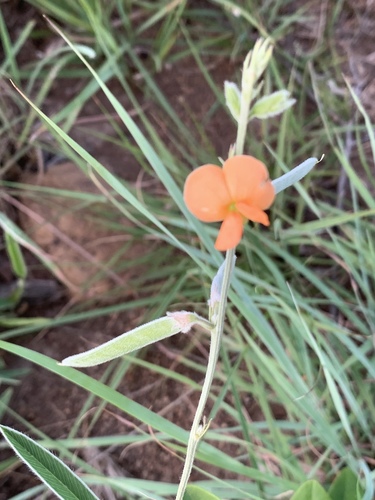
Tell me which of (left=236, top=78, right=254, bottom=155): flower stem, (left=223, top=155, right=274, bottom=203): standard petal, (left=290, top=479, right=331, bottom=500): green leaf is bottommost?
(left=290, top=479, right=331, bottom=500): green leaf

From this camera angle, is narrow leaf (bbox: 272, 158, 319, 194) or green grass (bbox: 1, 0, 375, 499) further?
green grass (bbox: 1, 0, 375, 499)

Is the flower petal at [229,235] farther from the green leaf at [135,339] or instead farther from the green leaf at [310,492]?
the green leaf at [310,492]

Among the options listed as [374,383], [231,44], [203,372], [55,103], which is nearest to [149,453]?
[203,372]

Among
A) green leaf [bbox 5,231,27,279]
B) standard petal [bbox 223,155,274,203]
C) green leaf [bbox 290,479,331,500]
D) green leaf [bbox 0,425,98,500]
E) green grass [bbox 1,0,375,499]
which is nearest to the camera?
standard petal [bbox 223,155,274,203]

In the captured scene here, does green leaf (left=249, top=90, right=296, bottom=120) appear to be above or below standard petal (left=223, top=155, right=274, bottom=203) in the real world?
above

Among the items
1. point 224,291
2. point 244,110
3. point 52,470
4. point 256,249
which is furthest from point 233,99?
point 256,249

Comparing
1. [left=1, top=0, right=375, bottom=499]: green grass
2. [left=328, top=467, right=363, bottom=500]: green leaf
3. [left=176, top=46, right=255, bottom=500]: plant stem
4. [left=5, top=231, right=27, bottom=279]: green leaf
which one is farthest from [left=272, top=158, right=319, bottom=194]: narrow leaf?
[left=5, top=231, right=27, bottom=279]: green leaf

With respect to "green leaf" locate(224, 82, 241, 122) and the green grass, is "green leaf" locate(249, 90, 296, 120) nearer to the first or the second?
"green leaf" locate(224, 82, 241, 122)

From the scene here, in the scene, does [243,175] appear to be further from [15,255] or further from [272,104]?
[15,255]
